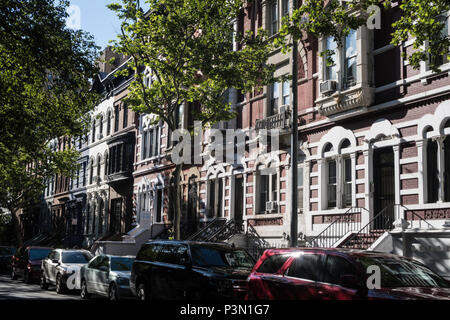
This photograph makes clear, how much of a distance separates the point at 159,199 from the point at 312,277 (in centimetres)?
2550

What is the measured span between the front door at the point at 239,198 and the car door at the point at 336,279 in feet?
55.2

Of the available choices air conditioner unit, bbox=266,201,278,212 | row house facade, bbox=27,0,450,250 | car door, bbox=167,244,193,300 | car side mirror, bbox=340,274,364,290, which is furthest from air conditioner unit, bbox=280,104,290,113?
car side mirror, bbox=340,274,364,290

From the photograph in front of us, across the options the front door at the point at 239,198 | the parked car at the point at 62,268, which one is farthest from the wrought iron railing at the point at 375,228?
the parked car at the point at 62,268

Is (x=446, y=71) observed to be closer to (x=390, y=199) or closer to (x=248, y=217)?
(x=390, y=199)

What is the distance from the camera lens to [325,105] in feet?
65.9

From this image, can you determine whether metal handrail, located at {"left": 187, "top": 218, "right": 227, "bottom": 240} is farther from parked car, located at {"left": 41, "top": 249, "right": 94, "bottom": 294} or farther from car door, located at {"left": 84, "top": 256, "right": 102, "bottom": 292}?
car door, located at {"left": 84, "top": 256, "right": 102, "bottom": 292}

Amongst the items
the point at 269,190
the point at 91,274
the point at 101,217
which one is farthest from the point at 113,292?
the point at 101,217

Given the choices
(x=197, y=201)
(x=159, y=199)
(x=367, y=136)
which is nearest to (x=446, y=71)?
(x=367, y=136)

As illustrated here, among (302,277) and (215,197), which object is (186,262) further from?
(215,197)

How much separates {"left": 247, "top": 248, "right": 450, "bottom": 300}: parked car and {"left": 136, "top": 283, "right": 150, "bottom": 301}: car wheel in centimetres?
391

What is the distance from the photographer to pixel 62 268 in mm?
18547

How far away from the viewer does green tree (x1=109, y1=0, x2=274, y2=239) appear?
2053 cm

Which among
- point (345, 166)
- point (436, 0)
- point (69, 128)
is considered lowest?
point (345, 166)
